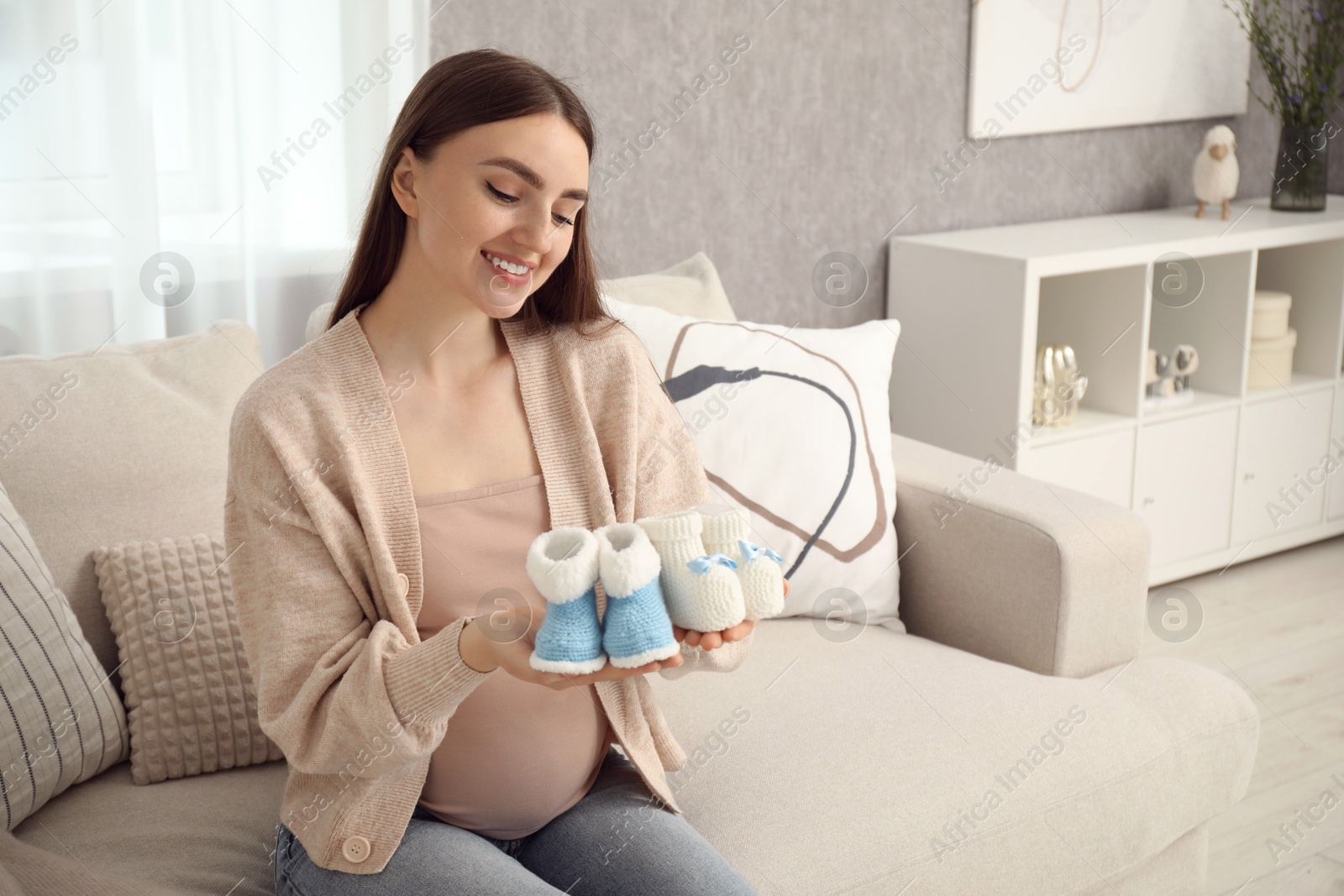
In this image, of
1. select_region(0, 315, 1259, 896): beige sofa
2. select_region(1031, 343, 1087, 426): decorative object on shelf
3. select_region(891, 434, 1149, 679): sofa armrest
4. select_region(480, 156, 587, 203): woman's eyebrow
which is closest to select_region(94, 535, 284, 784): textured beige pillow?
select_region(0, 315, 1259, 896): beige sofa

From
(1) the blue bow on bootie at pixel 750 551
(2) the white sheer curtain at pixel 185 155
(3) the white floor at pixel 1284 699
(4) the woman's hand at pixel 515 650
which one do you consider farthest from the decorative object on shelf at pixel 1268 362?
(4) the woman's hand at pixel 515 650

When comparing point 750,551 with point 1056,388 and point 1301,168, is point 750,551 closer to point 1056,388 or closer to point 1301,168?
point 1056,388

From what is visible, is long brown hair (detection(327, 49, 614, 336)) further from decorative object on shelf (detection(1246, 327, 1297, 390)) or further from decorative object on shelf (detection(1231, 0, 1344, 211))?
decorative object on shelf (detection(1231, 0, 1344, 211))

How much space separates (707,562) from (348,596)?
36 cm

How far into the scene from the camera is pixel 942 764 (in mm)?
1437

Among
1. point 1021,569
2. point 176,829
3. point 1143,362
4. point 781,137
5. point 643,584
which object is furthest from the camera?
point 1143,362

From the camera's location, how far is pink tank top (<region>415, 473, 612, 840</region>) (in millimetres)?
1163

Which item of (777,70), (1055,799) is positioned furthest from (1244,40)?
(1055,799)

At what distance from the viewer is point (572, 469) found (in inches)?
49.1

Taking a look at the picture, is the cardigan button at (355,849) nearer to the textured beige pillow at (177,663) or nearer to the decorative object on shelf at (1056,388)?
the textured beige pillow at (177,663)

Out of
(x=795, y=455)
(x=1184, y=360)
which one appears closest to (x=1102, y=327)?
(x=1184, y=360)

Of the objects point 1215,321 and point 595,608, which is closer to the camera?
point 595,608

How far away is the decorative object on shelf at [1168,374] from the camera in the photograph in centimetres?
290

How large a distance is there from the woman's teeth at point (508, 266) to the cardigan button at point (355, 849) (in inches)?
20.7
